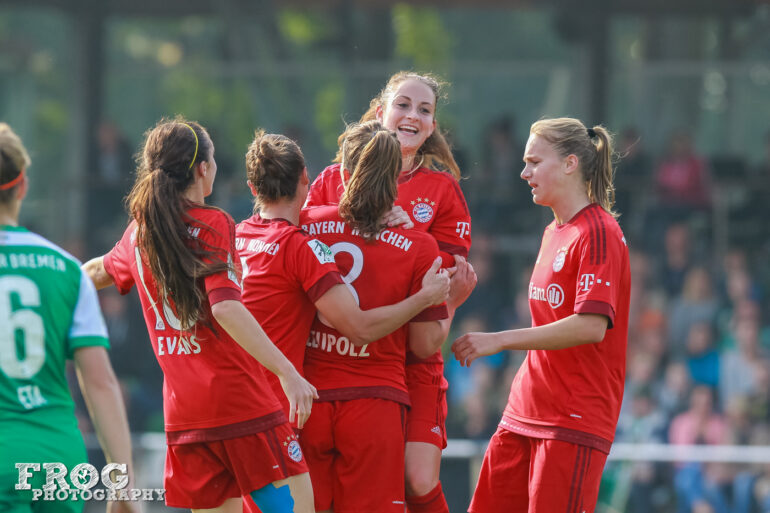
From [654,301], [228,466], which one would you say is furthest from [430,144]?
[654,301]

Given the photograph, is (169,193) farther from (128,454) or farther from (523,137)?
(523,137)

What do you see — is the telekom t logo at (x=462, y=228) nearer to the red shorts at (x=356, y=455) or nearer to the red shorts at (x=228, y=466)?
the red shorts at (x=356, y=455)

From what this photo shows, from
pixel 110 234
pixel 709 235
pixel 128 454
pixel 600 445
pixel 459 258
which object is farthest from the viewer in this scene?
pixel 110 234

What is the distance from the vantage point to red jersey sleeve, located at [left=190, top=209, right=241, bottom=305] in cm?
337

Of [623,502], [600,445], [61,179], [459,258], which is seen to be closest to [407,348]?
[459,258]

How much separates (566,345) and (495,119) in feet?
28.7

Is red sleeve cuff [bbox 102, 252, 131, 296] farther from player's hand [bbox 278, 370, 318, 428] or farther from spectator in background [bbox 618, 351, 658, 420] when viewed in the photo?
spectator in background [bbox 618, 351, 658, 420]

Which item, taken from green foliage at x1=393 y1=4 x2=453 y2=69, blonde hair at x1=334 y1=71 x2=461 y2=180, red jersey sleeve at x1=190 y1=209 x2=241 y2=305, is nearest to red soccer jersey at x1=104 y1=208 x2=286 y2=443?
red jersey sleeve at x1=190 y1=209 x2=241 y2=305

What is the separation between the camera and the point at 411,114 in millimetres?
4230

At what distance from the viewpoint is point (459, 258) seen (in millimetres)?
4094

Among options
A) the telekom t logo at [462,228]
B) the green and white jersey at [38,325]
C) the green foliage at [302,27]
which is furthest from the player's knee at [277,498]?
the green foliage at [302,27]

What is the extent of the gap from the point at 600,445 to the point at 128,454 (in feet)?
5.81

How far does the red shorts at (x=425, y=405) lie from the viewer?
12.9 ft

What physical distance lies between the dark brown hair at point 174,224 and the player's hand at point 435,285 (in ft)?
2.41
